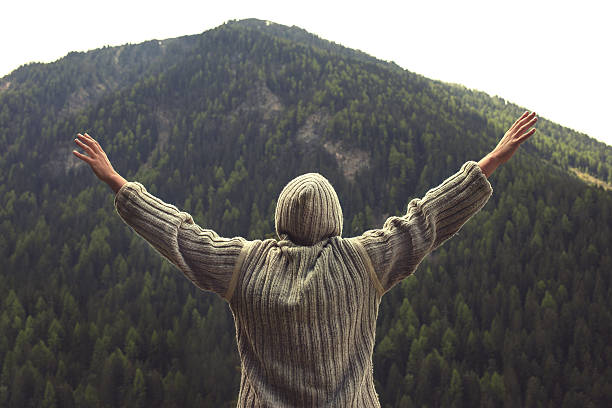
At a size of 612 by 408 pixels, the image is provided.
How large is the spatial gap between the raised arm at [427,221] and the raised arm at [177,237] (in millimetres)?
822

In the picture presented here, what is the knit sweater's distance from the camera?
3.79 metres

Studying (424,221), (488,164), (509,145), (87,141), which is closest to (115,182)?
(87,141)

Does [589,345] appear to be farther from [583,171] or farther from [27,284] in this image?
[583,171]

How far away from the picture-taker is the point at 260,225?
9975 cm

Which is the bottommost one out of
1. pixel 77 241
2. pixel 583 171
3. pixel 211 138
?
pixel 77 241

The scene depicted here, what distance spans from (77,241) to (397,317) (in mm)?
53765

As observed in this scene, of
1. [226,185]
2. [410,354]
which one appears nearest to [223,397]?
[410,354]

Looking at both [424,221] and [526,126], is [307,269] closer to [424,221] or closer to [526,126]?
[424,221]

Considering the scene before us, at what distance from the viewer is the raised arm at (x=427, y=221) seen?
12.8 feet

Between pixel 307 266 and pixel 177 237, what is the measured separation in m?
0.83

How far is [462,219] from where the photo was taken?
396 cm

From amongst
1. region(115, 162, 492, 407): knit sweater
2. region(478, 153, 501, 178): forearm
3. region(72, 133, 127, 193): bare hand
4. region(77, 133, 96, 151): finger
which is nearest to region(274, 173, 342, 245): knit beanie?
region(115, 162, 492, 407): knit sweater

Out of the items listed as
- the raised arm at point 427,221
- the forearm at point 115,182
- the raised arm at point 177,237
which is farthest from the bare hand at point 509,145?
the forearm at point 115,182

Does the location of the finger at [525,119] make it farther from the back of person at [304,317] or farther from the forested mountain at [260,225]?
the forested mountain at [260,225]
